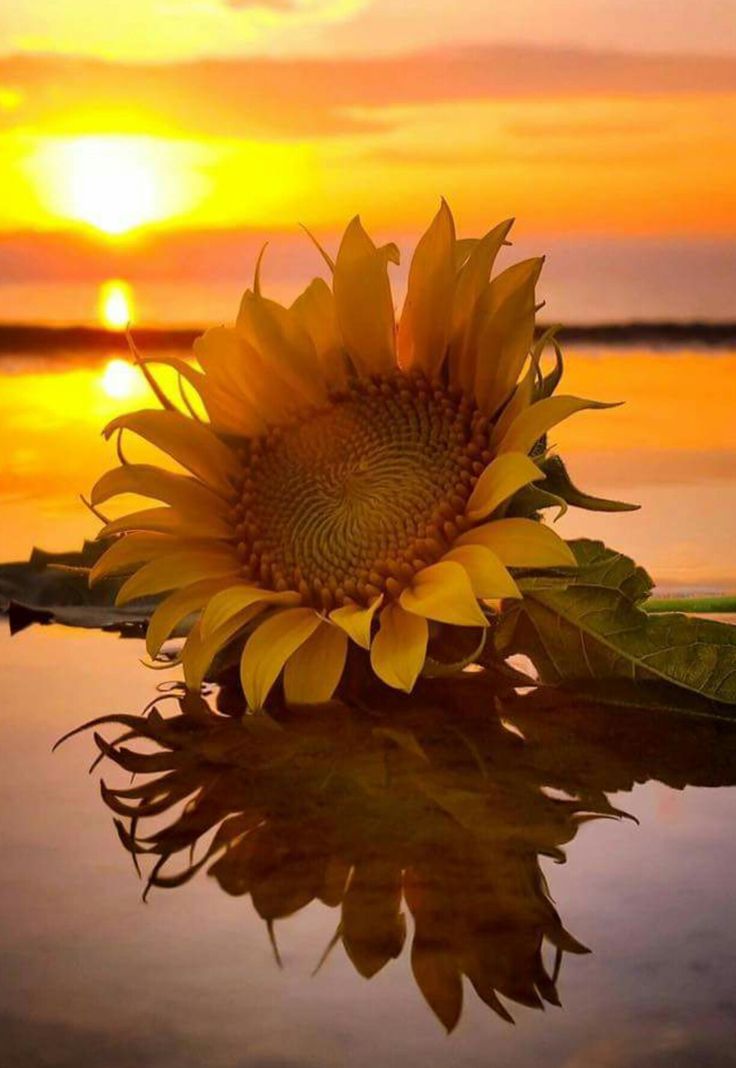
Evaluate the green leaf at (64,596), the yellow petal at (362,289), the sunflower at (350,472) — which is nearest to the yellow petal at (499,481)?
the sunflower at (350,472)

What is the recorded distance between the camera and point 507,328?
0.78 metres

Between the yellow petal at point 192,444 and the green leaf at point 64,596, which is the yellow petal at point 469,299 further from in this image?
the green leaf at point 64,596

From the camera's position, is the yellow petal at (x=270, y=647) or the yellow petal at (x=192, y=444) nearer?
the yellow petal at (x=270, y=647)

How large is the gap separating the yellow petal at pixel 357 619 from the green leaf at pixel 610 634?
7cm

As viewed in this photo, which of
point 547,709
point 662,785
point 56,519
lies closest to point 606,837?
point 662,785

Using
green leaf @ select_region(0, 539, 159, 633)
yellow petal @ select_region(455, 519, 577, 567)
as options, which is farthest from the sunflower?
green leaf @ select_region(0, 539, 159, 633)

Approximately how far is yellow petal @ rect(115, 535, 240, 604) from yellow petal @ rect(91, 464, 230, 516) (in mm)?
31

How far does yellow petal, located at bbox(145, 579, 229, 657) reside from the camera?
2.58 feet

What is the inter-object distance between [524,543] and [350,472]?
112mm

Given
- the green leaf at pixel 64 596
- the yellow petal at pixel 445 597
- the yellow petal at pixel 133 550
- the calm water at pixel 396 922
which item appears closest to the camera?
the calm water at pixel 396 922

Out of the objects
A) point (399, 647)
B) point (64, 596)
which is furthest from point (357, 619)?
point (64, 596)

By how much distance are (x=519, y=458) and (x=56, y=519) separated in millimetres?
550

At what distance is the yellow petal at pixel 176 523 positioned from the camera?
811 millimetres

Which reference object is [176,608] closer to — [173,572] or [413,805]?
[173,572]
